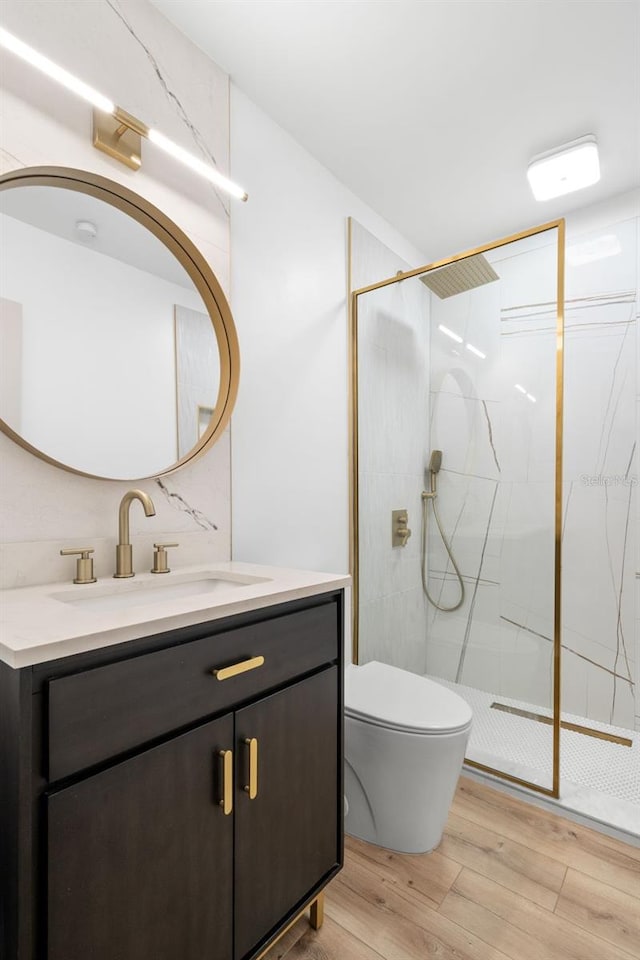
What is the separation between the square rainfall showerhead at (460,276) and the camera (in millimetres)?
1941

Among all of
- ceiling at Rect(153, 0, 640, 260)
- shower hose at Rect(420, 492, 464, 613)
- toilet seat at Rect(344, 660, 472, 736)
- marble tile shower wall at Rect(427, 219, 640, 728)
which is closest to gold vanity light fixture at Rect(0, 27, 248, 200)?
ceiling at Rect(153, 0, 640, 260)

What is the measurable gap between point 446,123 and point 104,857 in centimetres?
244

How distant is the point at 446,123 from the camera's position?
195 centimetres

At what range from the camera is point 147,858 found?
844 millimetres

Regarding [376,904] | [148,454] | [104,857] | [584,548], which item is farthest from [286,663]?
[584,548]

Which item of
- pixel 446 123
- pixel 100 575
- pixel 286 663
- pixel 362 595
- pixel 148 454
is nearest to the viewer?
pixel 286 663

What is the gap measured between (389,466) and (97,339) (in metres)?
1.35

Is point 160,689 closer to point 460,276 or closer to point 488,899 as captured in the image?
point 488,899

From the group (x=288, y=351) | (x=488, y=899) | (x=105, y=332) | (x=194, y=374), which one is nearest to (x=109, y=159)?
(x=105, y=332)

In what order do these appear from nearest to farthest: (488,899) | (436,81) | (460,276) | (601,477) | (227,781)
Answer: (227,781)
(488,899)
(436,81)
(460,276)
(601,477)

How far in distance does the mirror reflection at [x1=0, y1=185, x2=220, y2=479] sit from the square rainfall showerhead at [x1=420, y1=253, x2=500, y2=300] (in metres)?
1.02

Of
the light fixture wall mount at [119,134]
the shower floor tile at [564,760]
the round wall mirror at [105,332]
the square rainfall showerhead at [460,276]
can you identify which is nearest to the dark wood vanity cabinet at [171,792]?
the round wall mirror at [105,332]

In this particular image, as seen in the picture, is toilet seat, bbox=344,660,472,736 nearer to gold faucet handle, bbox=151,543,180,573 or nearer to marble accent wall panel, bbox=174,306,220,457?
gold faucet handle, bbox=151,543,180,573

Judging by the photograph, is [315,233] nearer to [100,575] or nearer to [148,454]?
[148,454]
